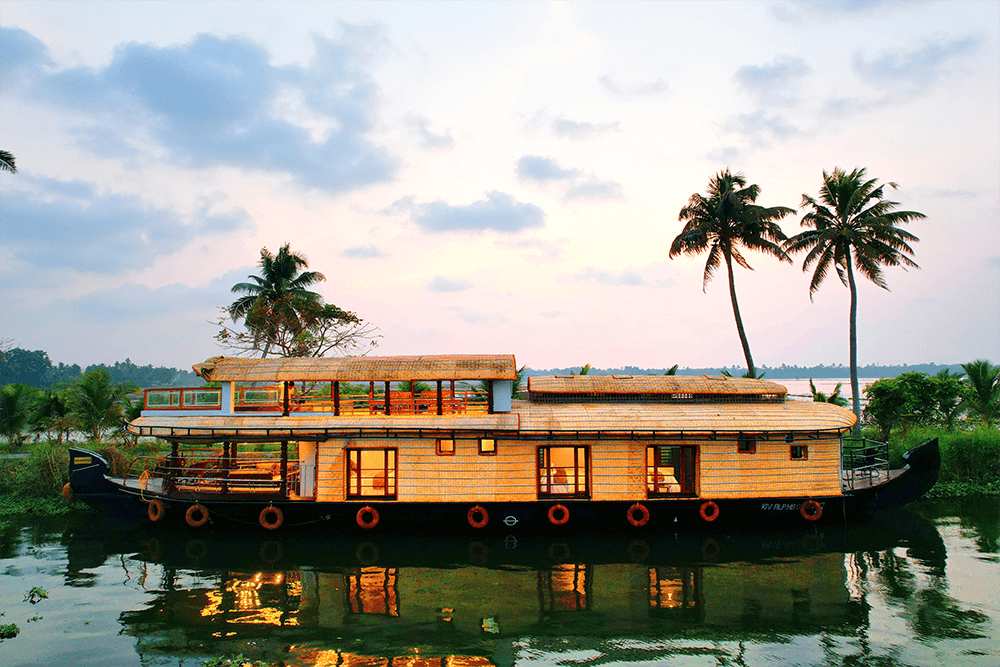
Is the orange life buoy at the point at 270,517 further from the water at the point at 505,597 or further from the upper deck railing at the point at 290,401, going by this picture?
the upper deck railing at the point at 290,401

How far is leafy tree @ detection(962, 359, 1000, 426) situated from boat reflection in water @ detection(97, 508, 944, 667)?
40.3 feet

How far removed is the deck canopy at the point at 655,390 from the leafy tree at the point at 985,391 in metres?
12.4

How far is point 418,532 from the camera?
1432cm

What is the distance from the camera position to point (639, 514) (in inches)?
559

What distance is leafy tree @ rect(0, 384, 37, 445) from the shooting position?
23250 mm

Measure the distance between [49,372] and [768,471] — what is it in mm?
81379

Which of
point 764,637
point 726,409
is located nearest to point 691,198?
point 726,409

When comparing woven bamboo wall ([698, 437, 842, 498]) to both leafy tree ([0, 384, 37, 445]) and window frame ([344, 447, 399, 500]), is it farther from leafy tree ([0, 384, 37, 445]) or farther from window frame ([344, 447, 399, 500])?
A: leafy tree ([0, 384, 37, 445])

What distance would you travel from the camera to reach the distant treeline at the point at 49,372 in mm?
59438

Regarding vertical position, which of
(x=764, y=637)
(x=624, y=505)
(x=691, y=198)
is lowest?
(x=764, y=637)

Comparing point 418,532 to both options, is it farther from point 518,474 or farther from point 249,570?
point 249,570

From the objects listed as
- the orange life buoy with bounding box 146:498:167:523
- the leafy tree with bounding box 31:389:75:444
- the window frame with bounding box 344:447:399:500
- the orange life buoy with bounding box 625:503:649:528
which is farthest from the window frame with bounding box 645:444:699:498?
the leafy tree with bounding box 31:389:75:444

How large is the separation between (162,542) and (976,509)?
72.4 feet

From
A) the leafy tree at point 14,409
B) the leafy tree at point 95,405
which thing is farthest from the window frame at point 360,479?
the leafy tree at point 14,409
